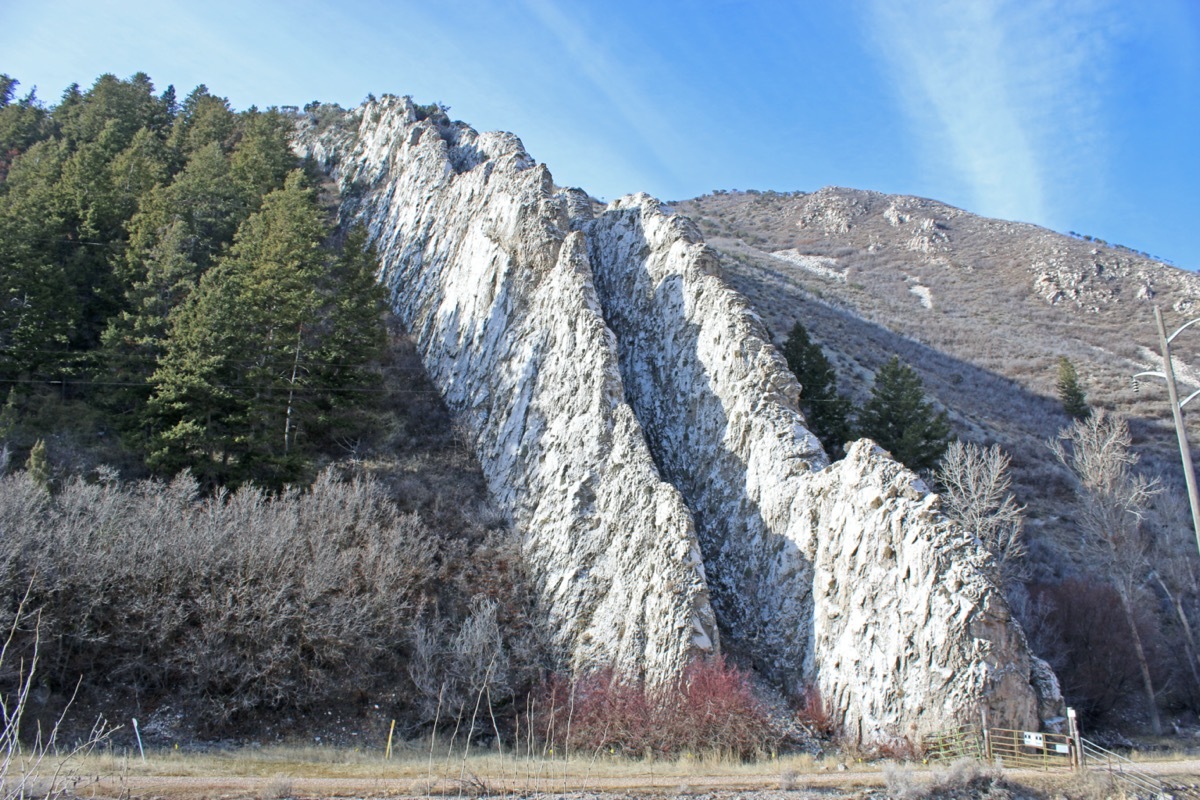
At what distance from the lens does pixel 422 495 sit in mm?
28875

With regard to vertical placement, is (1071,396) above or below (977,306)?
below

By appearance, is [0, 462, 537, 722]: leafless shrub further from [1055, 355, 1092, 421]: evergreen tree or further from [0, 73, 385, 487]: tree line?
[1055, 355, 1092, 421]: evergreen tree

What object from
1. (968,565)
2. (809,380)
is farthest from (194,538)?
(809,380)

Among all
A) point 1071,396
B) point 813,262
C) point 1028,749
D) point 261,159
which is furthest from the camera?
point 813,262

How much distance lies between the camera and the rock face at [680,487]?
18156 millimetres

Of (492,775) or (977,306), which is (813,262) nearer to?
(977,306)

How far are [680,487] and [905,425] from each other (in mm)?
13983

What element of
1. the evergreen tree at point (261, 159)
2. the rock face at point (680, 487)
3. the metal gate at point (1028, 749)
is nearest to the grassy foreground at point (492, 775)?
the metal gate at point (1028, 749)

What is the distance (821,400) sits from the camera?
36.8 meters

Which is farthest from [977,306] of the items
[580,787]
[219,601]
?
[219,601]

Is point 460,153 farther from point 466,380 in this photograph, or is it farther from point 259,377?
point 259,377

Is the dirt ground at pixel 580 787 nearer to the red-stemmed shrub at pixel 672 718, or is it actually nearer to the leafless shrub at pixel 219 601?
the red-stemmed shrub at pixel 672 718

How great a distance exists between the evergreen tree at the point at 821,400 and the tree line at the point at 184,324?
20.5 meters

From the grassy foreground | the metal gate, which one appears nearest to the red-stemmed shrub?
the grassy foreground
